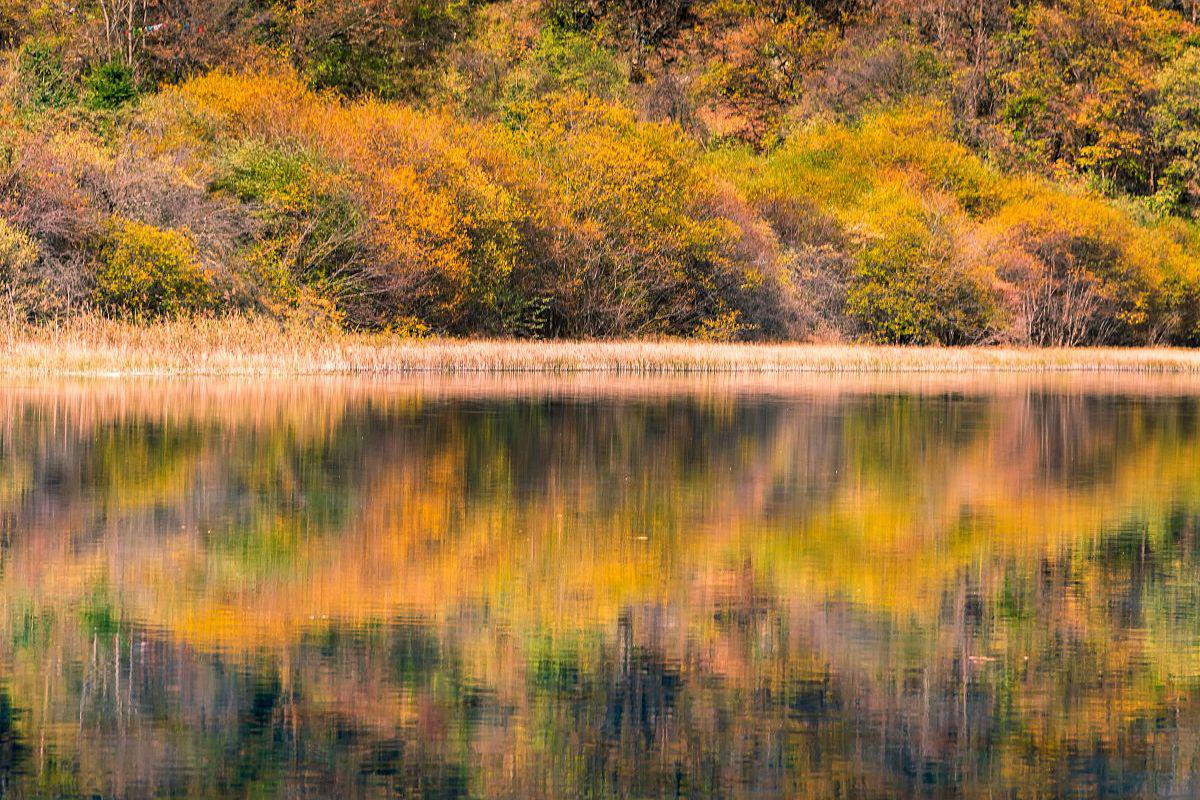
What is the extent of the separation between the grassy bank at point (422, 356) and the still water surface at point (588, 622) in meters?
18.7

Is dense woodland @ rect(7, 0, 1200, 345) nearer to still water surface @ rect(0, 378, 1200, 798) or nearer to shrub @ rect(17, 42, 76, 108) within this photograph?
shrub @ rect(17, 42, 76, 108)

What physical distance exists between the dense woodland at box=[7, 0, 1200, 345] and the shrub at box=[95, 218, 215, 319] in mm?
107

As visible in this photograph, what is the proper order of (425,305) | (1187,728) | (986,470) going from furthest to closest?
(425,305), (986,470), (1187,728)

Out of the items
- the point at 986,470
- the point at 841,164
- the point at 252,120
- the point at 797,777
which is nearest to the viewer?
the point at 797,777

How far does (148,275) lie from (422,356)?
8499 millimetres

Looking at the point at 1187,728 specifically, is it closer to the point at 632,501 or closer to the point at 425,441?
the point at 632,501

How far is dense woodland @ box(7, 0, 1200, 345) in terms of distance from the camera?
52.5 meters

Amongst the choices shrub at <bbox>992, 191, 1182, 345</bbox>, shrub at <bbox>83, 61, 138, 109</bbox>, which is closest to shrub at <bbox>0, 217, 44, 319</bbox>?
shrub at <bbox>83, 61, 138, 109</bbox>

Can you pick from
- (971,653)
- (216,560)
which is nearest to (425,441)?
(216,560)

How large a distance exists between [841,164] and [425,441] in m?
61.3

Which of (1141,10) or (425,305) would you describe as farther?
(1141,10)

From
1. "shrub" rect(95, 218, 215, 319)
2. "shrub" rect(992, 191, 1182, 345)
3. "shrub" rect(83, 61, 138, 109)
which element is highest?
"shrub" rect(83, 61, 138, 109)

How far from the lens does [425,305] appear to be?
57500 mm

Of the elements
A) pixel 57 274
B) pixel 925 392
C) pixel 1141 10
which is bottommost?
pixel 925 392
